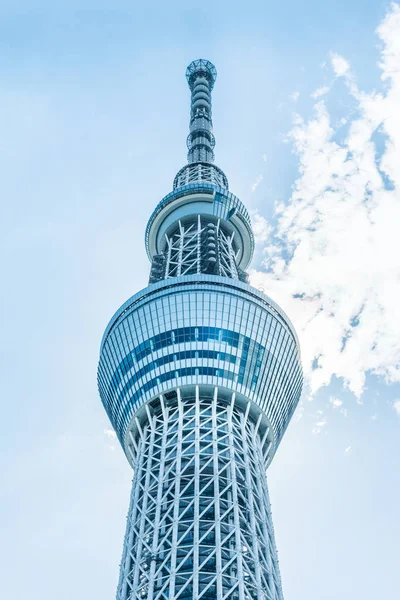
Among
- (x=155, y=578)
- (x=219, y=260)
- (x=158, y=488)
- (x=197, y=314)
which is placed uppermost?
(x=219, y=260)

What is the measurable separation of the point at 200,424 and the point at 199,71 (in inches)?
3573

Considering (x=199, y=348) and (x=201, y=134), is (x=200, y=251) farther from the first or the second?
(x=201, y=134)

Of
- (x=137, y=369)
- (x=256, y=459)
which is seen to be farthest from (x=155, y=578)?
(x=137, y=369)

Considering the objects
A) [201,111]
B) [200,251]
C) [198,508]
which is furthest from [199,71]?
[198,508]

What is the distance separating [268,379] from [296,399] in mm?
9569

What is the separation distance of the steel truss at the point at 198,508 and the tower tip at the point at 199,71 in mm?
86302

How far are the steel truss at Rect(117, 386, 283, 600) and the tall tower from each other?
5.3 inches

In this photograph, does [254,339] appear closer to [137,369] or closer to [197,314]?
[197,314]

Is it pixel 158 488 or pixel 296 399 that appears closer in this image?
pixel 158 488

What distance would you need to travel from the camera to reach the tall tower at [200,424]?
212 feet

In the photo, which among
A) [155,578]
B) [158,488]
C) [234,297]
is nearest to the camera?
[155,578]

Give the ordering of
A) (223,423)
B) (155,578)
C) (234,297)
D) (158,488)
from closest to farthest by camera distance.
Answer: (155,578) < (158,488) < (223,423) < (234,297)

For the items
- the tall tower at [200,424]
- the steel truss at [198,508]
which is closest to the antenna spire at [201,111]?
the tall tower at [200,424]

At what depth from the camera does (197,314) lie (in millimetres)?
81812
